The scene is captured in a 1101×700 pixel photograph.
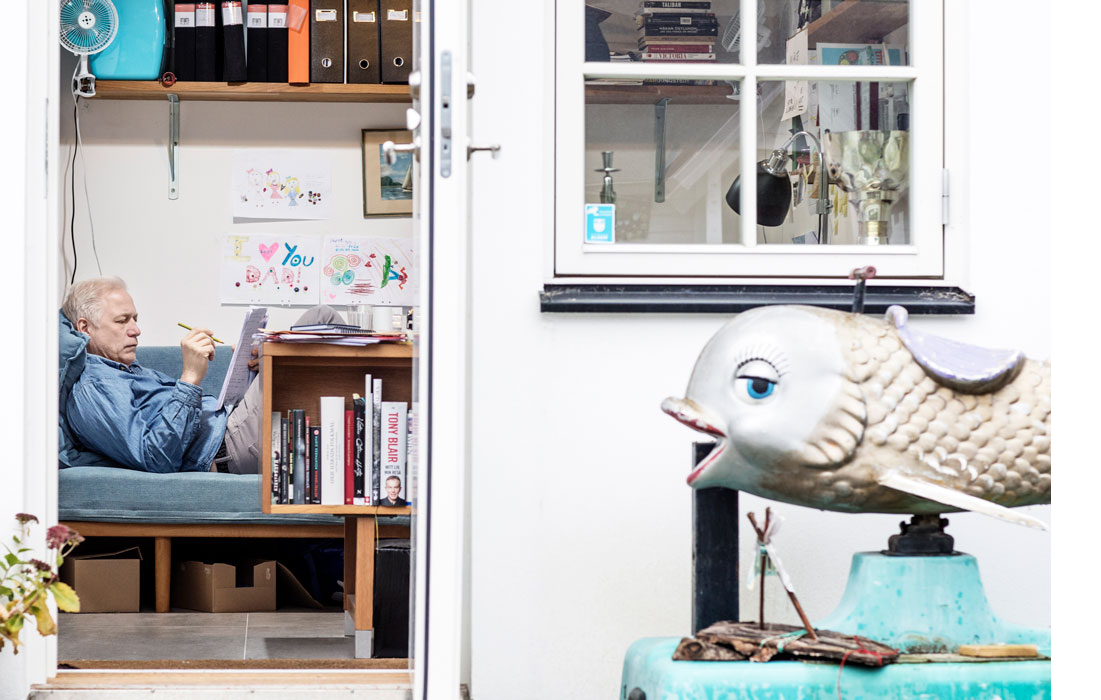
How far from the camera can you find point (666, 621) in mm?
2393

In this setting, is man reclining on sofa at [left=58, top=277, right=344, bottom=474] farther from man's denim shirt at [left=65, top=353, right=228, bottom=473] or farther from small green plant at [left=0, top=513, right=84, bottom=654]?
small green plant at [left=0, top=513, right=84, bottom=654]

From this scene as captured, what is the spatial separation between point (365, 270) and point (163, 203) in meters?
0.80

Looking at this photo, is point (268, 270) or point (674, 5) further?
point (268, 270)

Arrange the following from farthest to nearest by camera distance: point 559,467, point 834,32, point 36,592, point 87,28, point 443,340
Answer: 1. point 87,28
2. point 834,32
3. point 559,467
4. point 36,592
5. point 443,340

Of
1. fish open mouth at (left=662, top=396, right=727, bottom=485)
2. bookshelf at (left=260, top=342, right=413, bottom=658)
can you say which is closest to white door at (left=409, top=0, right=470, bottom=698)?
fish open mouth at (left=662, top=396, right=727, bottom=485)

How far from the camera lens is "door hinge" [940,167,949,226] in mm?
2465

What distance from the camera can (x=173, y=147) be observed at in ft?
15.0

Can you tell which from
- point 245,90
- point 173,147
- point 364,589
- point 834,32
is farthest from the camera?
point 173,147

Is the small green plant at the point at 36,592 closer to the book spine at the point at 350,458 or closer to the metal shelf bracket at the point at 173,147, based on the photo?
the book spine at the point at 350,458

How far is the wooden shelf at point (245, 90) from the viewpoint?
4.39 m

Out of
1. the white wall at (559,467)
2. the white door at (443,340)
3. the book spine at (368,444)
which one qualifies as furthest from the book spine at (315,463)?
the white door at (443,340)

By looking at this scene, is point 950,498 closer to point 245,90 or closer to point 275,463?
point 275,463

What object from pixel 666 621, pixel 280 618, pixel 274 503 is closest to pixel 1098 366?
pixel 666 621

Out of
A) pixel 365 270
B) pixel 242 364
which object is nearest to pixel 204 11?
pixel 365 270
